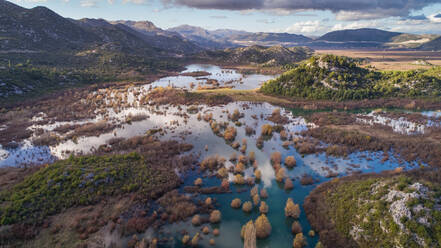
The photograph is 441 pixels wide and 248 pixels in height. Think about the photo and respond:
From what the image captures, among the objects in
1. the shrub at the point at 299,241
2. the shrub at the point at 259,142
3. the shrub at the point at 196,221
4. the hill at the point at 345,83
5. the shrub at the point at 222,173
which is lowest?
the shrub at the point at 299,241

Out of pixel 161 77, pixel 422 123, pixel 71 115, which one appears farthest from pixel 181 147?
pixel 161 77

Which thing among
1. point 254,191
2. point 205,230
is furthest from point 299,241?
point 205,230

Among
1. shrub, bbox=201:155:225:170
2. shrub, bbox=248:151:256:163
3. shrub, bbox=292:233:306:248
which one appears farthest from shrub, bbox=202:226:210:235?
shrub, bbox=248:151:256:163

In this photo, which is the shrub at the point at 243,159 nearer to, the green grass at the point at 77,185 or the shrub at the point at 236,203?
the shrub at the point at 236,203

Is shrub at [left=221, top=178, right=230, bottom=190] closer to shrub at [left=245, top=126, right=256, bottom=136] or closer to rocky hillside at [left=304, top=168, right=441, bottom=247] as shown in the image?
rocky hillside at [left=304, top=168, right=441, bottom=247]

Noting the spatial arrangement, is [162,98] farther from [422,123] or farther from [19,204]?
[422,123]

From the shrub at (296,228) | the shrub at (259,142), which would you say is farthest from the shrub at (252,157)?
the shrub at (296,228)
